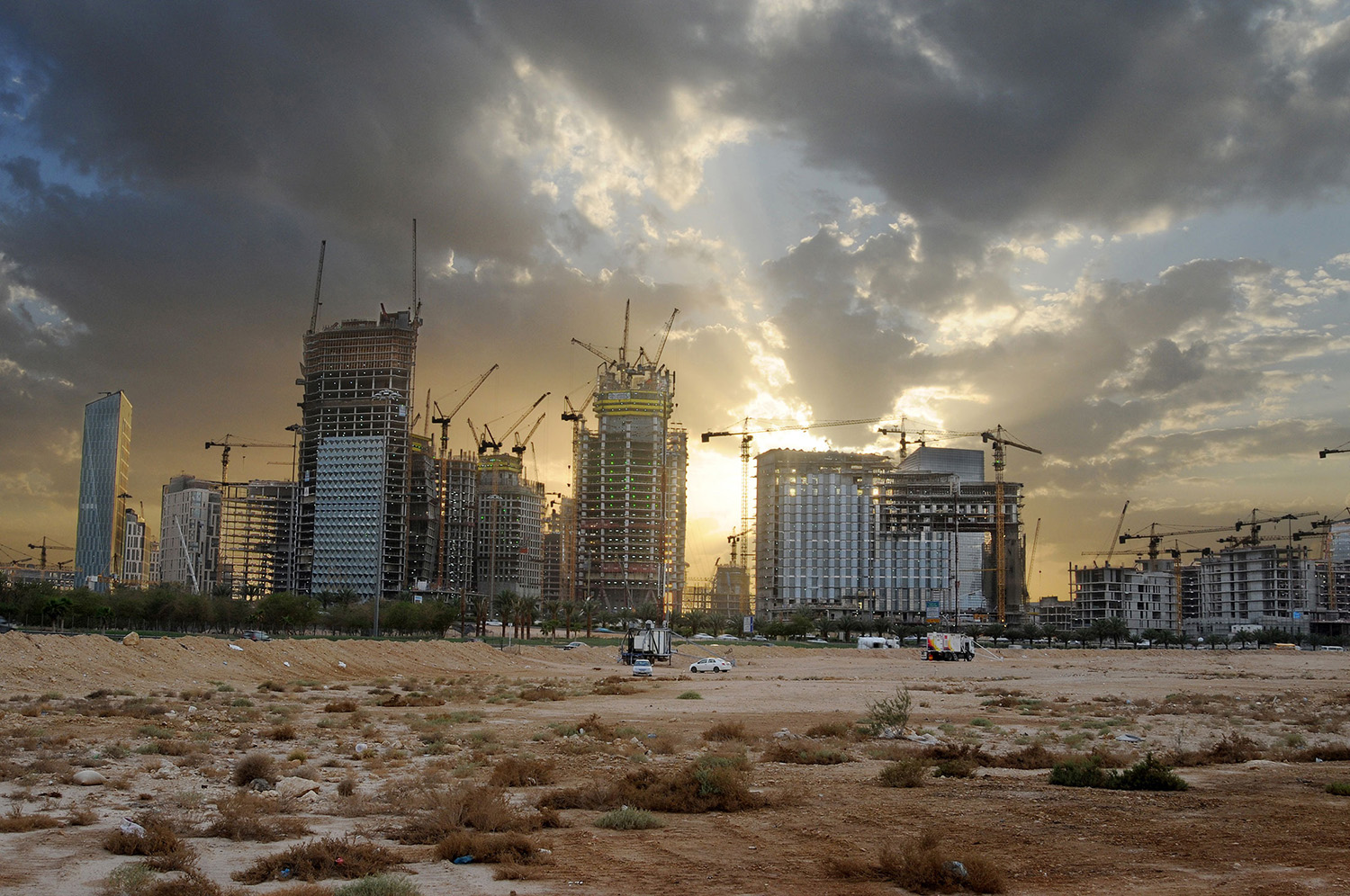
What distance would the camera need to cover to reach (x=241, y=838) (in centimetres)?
1931

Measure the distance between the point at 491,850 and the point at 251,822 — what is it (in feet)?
16.4

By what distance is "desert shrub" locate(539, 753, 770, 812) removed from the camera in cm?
2322

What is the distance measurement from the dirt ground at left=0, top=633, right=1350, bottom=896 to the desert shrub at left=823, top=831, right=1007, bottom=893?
0.84ft

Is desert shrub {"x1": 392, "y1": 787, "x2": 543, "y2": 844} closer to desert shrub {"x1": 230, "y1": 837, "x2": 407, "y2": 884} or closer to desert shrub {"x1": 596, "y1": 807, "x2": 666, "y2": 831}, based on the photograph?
desert shrub {"x1": 596, "y1": 807, "x2": 666, "y2": 831}

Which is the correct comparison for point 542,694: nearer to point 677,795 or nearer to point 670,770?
point 670,770

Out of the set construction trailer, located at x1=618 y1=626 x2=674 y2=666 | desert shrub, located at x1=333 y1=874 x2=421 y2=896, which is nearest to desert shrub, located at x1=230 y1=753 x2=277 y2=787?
desert shrub, located at x1=333 y1=874 x2=421 y2=896

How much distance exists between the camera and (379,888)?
15.2 metres

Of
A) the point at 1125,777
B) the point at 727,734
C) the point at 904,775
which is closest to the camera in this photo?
the point at 1125,777

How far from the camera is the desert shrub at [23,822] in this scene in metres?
19.4

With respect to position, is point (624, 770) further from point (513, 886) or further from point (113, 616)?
point (113, 616)

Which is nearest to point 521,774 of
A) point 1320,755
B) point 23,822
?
point 23,822

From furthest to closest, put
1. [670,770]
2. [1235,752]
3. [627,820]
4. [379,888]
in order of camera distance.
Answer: [1235,752] → [670,770] → [627,820] → [379,888]

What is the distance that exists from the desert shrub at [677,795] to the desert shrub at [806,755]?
657 cm

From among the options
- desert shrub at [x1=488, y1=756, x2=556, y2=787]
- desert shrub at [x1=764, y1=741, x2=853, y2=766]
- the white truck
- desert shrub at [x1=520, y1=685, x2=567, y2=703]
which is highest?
desert shrub at [x1=488, y1=756, x2=556, y2=787]
